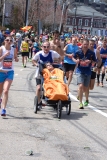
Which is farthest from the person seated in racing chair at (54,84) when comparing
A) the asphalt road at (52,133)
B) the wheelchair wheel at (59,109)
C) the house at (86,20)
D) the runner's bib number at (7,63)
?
the house at (86,20)

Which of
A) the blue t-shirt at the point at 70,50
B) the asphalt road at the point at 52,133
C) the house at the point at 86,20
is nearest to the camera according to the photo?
the asphalt road at the point at 52,133

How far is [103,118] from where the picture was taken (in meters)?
10.4

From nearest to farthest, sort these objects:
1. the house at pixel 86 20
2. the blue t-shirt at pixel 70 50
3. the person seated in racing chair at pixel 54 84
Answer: the person seated in racing chair at pixel 54 84
the blue t-shirt at pixel 70 50
the house at pixel 86 20

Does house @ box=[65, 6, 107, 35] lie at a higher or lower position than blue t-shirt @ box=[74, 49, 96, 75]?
lower

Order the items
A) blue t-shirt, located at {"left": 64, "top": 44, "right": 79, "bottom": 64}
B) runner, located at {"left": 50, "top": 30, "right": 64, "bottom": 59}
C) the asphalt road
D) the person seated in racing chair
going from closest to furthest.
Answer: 1. the asphalt road
2. the person seated in racing chair
3. runner, located at {"left": 50, "top": 30, "right": 64, "bottom": 59}
4. blue t-shirt, located at {"left": 64, "top": 44, "right": 79, "bottom": 64}

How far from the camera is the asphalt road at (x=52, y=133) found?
7.09 meters

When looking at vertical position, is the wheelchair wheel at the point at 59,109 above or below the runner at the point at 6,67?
below

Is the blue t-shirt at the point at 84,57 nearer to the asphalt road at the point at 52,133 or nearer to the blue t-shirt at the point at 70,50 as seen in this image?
the asphalt road at the point at 52,133

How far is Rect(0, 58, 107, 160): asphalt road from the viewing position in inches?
279

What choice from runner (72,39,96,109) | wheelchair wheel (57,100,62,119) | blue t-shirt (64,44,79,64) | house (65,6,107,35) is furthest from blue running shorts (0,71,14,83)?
house (65,6,107,35)

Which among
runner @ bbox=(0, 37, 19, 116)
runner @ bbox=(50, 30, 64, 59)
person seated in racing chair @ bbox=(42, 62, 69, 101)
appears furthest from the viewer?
runner @ bbox=(50, 30, 64, 59)

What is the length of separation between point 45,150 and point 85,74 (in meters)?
4.69

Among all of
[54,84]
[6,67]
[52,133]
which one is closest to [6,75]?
[6,67]

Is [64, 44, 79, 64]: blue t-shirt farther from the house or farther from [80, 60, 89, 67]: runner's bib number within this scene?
the house
